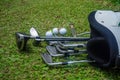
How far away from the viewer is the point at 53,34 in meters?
6.16

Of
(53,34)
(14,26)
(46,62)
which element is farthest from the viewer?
(14,26)

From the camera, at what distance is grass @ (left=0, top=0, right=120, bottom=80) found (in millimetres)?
4977

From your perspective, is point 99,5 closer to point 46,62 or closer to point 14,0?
point 14,0

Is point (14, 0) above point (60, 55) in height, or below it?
above

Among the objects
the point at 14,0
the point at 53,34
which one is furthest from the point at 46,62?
the point at 14,0

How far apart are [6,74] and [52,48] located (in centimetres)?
108

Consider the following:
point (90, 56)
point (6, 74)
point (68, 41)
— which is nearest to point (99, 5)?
point (68, 41)

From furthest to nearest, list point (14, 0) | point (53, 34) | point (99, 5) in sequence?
point (14, 0), point (99, 5), point (53, 34)

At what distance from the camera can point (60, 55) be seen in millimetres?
5387

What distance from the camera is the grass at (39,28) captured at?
4977 mm

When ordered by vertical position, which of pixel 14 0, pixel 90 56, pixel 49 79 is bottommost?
pixel 49 79

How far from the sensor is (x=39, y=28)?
708 cm

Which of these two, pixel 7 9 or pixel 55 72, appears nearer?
pixel 55 72

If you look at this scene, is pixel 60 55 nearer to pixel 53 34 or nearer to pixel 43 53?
pixel 43 53
